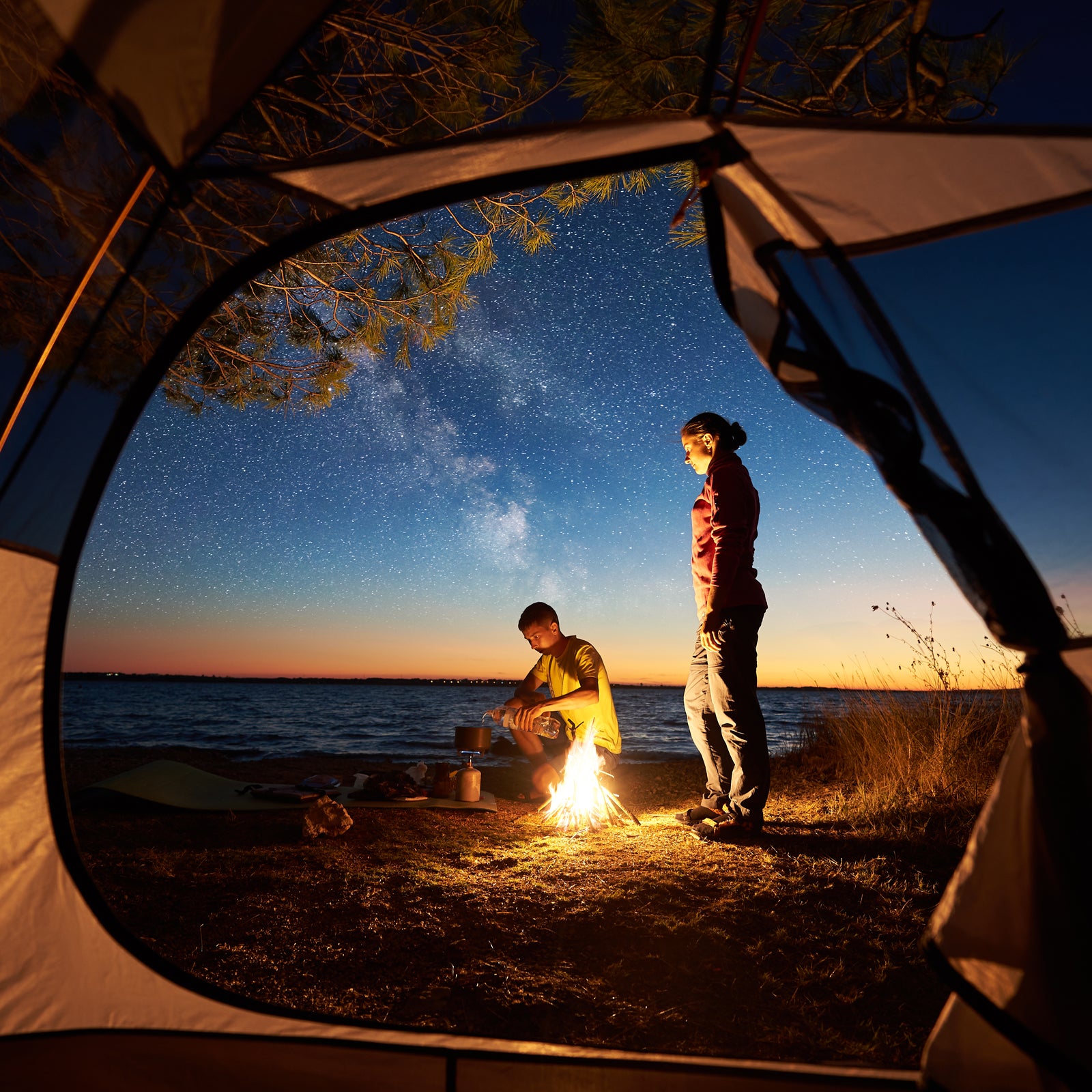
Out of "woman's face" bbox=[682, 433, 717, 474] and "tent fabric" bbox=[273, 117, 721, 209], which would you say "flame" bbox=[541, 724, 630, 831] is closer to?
"woman's face" bbox=[682, 433, 717, 474]

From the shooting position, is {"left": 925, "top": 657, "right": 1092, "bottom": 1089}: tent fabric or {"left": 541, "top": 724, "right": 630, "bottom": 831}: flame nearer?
{"left": 925, "top": 657, "right": 1092, "bottom": 1089}: tent fabric

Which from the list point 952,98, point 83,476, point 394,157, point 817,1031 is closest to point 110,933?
point 83,476

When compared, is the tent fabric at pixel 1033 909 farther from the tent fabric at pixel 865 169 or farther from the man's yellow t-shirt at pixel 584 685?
the man's yellow t-shirt at pixel 584 685

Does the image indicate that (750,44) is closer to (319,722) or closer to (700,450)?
(700,450)

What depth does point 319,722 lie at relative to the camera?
2214 cm

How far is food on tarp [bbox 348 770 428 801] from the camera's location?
3.83m

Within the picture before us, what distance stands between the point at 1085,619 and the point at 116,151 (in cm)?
226

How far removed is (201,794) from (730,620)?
327cm

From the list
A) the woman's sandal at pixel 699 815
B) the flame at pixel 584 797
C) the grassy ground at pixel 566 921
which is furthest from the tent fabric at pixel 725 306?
the flame at pixel 584 797

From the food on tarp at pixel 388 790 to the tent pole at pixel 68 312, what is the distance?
2917 mm

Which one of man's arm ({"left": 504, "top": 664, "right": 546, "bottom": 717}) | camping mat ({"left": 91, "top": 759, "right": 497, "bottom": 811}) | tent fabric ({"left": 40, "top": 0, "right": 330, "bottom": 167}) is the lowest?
camping mat ({"left": 91, "top": 759, "right": 497, "bottom": 811})

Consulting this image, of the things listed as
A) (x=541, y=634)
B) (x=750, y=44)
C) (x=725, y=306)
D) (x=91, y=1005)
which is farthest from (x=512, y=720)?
(x=750, y=44)

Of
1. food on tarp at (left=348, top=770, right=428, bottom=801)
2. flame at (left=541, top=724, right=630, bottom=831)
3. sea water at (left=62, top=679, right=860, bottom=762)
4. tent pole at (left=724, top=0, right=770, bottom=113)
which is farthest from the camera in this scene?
sea water at (left=62, top=679, right=860, bottom=762)

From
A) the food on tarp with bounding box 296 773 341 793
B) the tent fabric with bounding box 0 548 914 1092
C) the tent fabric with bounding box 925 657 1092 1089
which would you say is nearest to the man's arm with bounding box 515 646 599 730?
the food on tarp with bounding box 296 773 341 793
